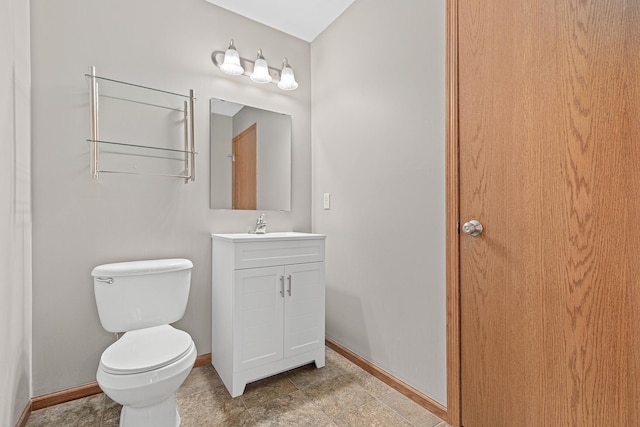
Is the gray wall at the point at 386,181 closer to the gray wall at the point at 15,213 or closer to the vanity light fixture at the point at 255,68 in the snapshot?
the vanity light fixture at the point at 255,68

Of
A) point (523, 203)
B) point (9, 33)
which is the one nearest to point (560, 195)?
point (523, 203)

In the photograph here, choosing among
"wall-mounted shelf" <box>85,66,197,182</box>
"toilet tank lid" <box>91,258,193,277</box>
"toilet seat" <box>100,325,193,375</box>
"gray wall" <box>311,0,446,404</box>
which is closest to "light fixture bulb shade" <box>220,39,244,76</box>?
"wall-mounted shelf" <box>85,66,197,182</box>

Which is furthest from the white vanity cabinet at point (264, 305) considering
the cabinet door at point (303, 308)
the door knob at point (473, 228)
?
the door knob at point (473, 228)

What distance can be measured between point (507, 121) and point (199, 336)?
2090mm

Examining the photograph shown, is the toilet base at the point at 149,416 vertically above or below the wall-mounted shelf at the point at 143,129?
below

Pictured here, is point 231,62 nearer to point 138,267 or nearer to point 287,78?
point 287,78

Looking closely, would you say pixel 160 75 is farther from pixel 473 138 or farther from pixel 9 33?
pixel 473 138

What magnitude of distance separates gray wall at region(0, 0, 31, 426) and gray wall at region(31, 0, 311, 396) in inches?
2.7

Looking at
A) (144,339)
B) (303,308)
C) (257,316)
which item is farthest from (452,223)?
(144,339)

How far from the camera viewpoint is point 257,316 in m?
1.75

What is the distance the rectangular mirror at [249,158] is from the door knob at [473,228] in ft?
4.56

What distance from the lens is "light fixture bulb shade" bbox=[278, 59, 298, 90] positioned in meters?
2.26

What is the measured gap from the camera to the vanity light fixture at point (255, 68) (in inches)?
80.0

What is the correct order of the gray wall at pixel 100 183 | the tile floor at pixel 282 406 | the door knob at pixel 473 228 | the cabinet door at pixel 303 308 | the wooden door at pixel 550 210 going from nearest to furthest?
1. the wooden door at pixel 550 210
2. the door knob at pixel 473 228
3. the tile floor at pixel 282 406
4. the gray wall at pixel 100 183
5. the cabinet door at pixel 303 308
